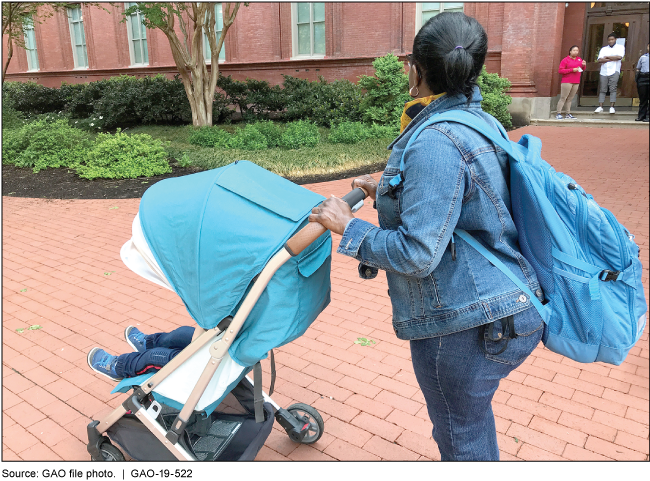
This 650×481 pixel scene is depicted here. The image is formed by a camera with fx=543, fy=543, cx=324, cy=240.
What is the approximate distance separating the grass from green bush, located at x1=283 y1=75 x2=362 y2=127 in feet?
8.95

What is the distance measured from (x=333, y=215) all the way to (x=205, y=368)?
927 mm

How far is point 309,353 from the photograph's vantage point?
3975mm

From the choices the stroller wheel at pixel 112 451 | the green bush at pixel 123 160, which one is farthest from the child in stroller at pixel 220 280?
the green bush at pixel 123 160

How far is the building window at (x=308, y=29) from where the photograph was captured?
18938 millimetres

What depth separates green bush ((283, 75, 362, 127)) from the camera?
49.6 feet

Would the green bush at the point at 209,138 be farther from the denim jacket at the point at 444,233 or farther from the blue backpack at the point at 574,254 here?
the blue backpack at the point at 574,254

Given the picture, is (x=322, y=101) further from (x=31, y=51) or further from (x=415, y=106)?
(x=31, y=51)

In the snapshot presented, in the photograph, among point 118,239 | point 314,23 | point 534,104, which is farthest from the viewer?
point 314,23

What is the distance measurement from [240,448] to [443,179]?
175cm

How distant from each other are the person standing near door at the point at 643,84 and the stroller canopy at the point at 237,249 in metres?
14.4

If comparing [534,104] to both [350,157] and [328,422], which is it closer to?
[350,157]

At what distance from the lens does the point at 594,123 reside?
14727 millimetres

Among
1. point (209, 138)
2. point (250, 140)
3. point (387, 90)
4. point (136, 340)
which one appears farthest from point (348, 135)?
point (136, 340)

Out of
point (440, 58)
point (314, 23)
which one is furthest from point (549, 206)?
point (314, 23)
